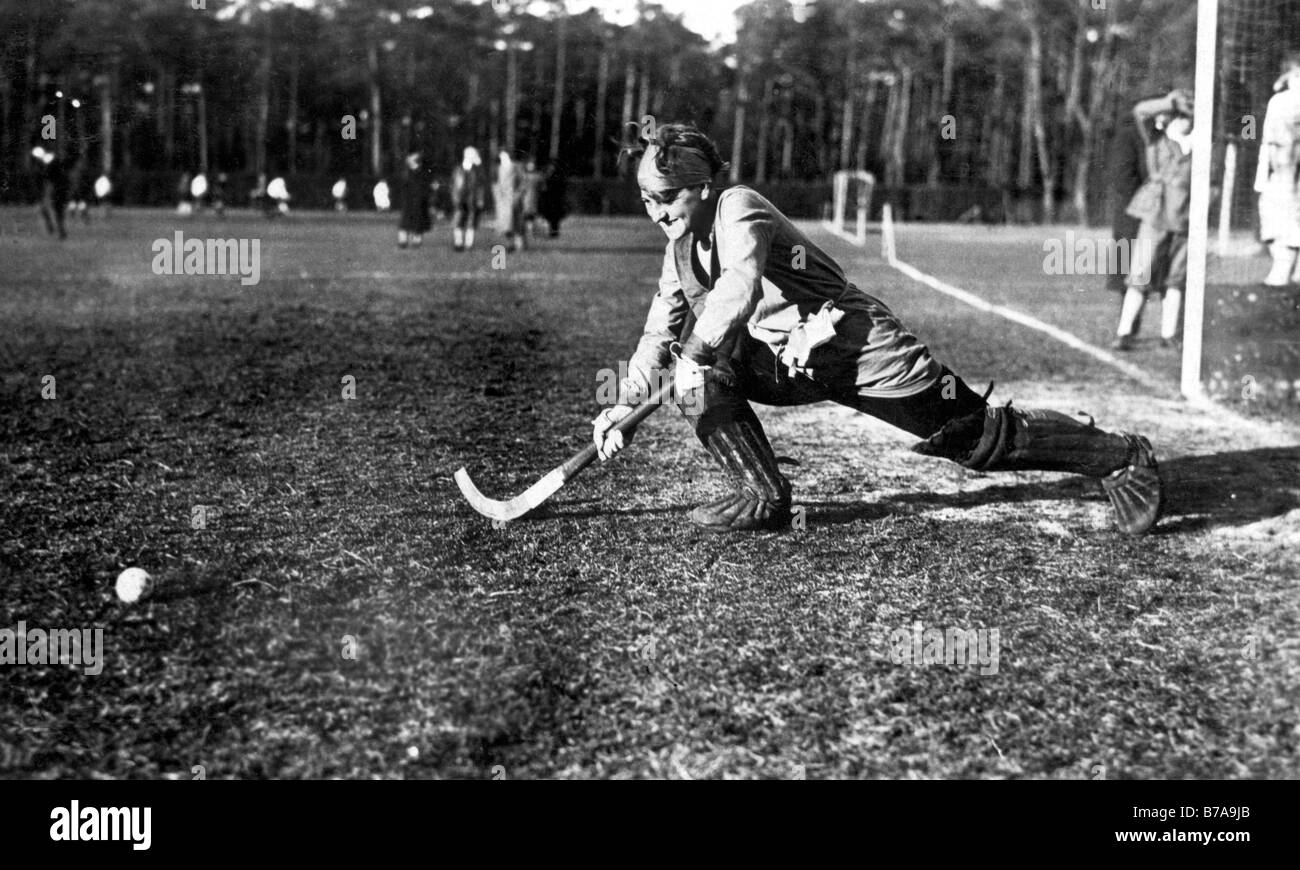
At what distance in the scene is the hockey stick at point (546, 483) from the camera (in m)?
4.95

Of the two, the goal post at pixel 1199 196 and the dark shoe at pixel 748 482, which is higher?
the goal post at pixel 1199 196

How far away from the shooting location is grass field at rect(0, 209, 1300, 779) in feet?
10.9

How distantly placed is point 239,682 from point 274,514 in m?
1.97

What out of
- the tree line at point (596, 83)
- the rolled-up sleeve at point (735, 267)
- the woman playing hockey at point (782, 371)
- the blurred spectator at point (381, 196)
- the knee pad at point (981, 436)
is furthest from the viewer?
the blurred spectator at point (381, 196)

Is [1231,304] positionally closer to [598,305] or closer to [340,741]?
[598,305]

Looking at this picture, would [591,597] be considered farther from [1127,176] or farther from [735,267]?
[1127,176]

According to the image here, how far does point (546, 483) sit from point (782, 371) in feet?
3.32

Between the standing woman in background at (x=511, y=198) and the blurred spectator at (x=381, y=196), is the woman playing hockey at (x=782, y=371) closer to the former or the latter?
the standing woman in background at (x=511, y=198)

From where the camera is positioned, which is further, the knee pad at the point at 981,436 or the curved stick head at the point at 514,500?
the curved stick head at the point at 514,500

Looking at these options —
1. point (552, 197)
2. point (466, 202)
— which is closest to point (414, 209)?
point (466, 202)

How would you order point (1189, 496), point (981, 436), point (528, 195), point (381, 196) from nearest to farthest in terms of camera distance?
point (981, 436)
point (1189, 496)
point (528, 195)
point (381, 196)

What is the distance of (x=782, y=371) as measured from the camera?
525 centimetres

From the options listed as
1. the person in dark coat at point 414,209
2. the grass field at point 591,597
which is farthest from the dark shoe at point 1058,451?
the person in dark coat at point 414,209
